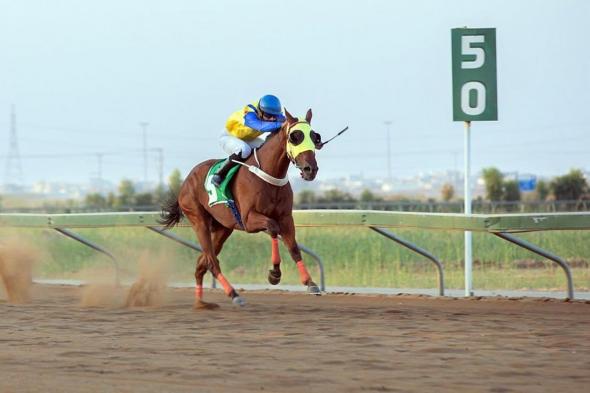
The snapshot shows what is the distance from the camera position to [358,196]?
56.1 m

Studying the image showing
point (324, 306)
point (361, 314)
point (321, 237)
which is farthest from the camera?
point (321, 237)

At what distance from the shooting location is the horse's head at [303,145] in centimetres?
1091

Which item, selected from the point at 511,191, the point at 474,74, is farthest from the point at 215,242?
the point at 511,191

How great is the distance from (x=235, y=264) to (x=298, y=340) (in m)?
12.2

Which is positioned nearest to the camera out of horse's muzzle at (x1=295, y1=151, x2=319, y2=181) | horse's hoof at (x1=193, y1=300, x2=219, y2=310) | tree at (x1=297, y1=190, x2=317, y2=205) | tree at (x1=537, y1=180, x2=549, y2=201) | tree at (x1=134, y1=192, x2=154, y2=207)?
horse's muzzle at (x1=295, y1=151, x2=319, y2=181)

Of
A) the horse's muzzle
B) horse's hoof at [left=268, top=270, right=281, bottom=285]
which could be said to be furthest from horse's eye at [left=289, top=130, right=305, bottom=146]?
horse's hoof at [left=268, top=270, right=281, bottom=285]

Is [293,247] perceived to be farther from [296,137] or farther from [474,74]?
[474,74]

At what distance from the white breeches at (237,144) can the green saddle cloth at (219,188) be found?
0.13 metres

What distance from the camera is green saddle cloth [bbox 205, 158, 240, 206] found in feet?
40.4

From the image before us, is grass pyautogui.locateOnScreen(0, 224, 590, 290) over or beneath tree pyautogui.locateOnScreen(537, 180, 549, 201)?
beneath

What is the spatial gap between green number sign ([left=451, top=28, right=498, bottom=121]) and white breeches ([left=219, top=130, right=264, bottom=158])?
216 cm

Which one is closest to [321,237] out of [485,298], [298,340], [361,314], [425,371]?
[485,298]

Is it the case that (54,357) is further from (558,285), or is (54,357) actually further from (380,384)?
(558,285)

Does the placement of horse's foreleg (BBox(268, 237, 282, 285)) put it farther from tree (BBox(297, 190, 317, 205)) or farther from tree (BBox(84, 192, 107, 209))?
tree (BBox(84, 192, 107, 209))
